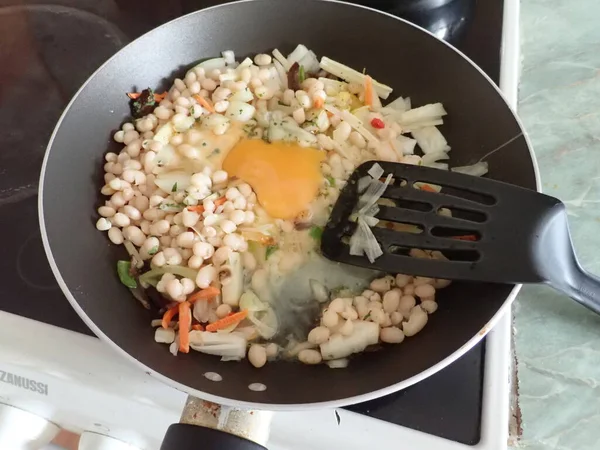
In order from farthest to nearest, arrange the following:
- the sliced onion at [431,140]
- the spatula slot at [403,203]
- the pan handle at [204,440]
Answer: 1. the sliced onion at [431,140]
2. the spatula slot at [403,203]
3. the pan handle at [204,440]

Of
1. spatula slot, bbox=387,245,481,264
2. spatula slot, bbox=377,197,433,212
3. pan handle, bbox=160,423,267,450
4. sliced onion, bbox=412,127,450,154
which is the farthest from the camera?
sliced onion, bbox=412,127,450,154

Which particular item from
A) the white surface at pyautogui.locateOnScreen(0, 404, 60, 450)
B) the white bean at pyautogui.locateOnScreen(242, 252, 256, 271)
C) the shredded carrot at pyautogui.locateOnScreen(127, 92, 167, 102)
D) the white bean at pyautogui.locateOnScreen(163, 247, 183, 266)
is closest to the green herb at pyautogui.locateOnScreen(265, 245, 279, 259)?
the white bean at pyautogui.locateOnScreen(242, 252, 256, 271)

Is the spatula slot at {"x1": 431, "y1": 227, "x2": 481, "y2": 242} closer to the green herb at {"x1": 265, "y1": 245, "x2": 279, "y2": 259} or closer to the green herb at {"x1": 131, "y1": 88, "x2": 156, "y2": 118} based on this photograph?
the green herb at {"x1": 265, "y1": 245, "x2": 279, "y2": 259}

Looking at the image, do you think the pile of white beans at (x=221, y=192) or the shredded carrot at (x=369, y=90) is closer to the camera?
the pile of white beans at (x=221, y=192)

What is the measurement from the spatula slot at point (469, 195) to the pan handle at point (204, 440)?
43 centimetres

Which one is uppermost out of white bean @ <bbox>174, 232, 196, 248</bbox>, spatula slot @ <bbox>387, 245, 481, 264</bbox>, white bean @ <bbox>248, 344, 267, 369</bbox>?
spatula slot @ <bbox>387, 245, 481, 264</bbox>

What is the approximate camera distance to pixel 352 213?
0.89 metres

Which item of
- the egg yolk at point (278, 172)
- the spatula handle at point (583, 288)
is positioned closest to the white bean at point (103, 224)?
the egg yolk at point (278, 172)

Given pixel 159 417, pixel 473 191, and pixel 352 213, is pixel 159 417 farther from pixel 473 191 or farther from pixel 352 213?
pixel 473 191

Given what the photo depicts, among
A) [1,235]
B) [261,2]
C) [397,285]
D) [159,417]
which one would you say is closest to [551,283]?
[397,285]

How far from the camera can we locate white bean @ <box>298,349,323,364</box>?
0.82 m

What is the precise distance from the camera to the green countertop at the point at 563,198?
883 mm

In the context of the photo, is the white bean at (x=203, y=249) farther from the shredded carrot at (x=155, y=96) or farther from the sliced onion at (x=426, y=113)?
the sliced onion at (x=426, y=113)

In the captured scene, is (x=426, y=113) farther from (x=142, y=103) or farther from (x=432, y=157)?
(x=142, y=103)
